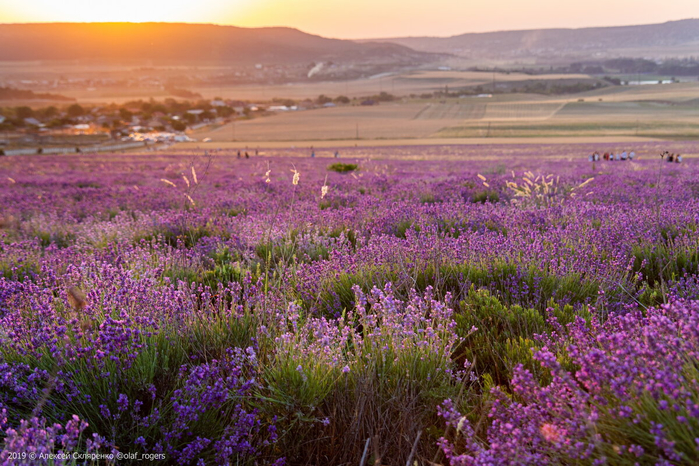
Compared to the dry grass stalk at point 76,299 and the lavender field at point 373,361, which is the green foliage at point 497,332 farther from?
the dry grass stalk at point 76,299

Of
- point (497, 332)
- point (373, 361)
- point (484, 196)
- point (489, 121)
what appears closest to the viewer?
point (373, 361)

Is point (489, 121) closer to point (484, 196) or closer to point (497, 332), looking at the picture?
point (484, 196)

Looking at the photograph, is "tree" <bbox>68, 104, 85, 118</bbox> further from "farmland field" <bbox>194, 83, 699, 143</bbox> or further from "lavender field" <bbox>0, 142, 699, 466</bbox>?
"lavender field" <bbox>0, 142, 699, 466</bbox>

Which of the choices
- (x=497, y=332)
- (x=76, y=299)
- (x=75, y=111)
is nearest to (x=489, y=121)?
(x=497, y=332)

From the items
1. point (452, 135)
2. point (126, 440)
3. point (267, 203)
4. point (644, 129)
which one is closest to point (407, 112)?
point (452, 135)

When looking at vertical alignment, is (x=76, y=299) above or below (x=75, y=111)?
below

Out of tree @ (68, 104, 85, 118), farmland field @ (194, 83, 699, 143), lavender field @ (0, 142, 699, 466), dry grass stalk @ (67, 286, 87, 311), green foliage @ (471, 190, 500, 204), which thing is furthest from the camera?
tree @ (68, 104, 85, 118)

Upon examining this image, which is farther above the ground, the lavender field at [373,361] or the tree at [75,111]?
the tree at [75,111]

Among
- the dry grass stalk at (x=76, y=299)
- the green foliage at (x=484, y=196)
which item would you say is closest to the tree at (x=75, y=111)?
the green foliage at (x=484, y=196)

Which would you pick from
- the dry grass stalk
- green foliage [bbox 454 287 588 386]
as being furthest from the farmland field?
the dry grass stalk

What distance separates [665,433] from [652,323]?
1.66 feet

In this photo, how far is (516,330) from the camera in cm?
270

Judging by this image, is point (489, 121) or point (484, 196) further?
point (489, 121)

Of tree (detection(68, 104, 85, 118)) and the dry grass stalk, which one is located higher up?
tree (detection(68, 104, 85, 118))
